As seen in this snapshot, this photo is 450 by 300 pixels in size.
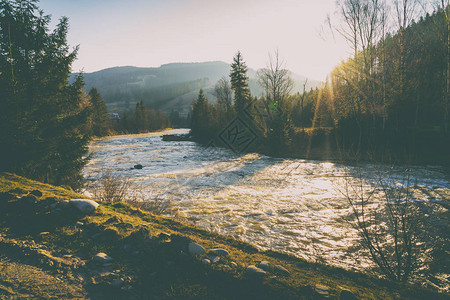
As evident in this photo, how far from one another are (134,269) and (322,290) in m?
2.36

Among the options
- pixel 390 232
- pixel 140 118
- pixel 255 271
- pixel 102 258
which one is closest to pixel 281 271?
pixel 255 271

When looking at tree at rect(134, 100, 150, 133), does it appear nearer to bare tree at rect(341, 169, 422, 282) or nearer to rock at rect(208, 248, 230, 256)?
bare tree at rect(341, 169, 422, 282)

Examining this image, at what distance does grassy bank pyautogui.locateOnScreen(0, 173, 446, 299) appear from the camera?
246cm

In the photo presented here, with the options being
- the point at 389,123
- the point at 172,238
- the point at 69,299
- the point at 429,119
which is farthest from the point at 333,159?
the point at 69,299

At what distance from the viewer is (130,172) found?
15.4m

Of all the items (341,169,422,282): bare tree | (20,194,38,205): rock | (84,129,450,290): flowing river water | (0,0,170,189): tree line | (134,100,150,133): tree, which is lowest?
(84,129,450,290): flowing river water

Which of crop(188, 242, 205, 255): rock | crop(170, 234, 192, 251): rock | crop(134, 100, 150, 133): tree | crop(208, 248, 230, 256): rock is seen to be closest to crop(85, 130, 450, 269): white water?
crop(208, 248, 230, 256): rock

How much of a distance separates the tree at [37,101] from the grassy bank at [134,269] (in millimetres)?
3770

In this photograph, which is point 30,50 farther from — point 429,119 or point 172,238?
point 429,119

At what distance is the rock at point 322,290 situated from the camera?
2.52m

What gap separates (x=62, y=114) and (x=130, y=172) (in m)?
7.67

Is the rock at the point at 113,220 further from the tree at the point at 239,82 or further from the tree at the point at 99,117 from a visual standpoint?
the tree at the point at 99,117

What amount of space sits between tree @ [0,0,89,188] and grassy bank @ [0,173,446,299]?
12.4 ft

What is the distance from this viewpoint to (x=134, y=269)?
9.34 feet
